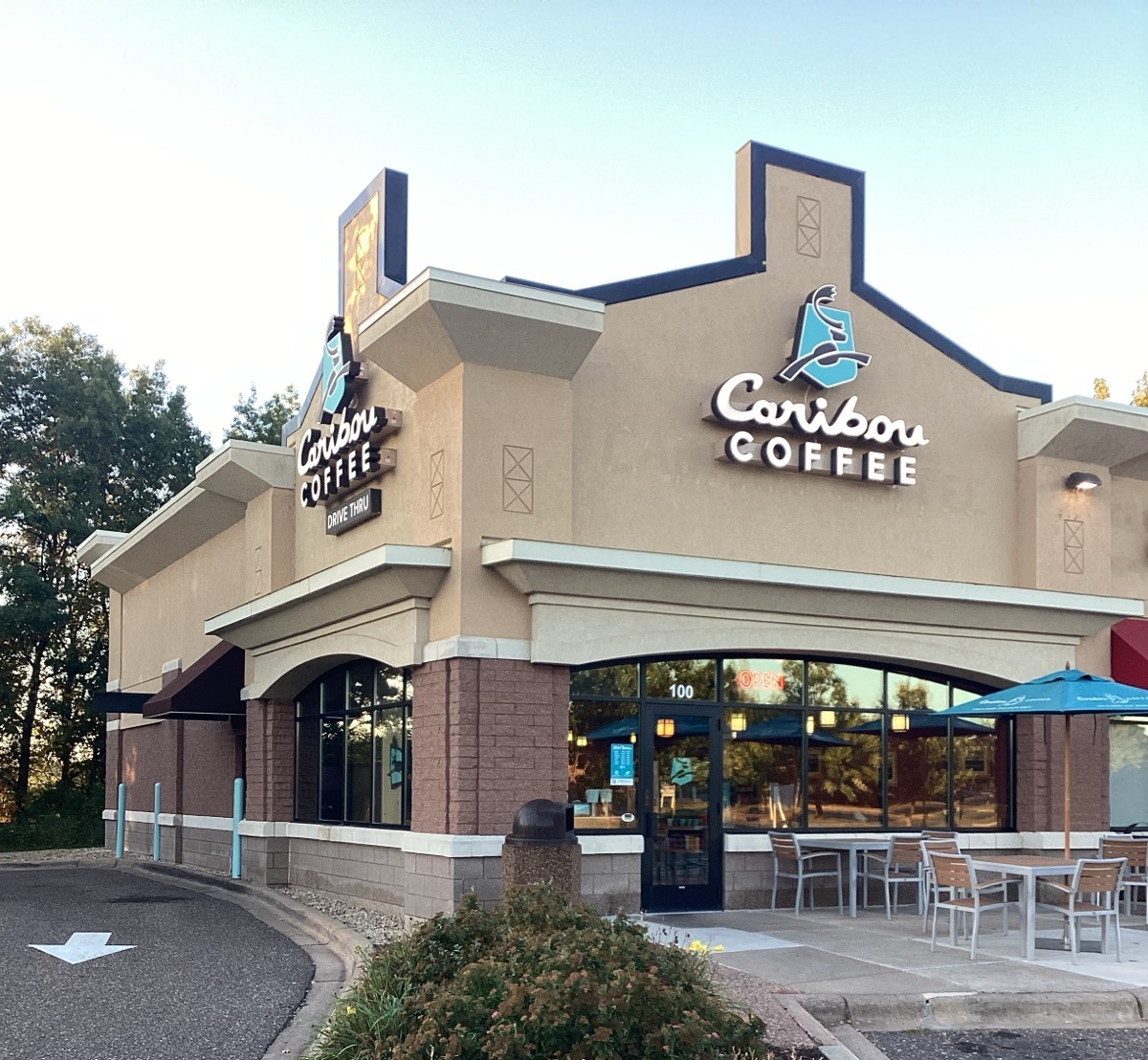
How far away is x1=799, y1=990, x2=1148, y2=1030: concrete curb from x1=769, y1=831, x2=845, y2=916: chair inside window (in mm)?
4901

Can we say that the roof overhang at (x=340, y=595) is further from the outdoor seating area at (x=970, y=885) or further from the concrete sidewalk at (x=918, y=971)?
the outdoor seating area at (x=970, y=885)

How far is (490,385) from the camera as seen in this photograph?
574 inches

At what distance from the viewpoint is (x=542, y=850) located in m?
11.9

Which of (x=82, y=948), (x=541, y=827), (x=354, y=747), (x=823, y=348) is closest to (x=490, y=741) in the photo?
(x=541, y=827)

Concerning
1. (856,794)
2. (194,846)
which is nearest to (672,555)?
(856,794)

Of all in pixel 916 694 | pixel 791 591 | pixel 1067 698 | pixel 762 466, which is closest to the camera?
pixel 1067 698

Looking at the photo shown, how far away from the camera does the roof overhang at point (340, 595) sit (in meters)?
14.3

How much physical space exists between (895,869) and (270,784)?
886 centimetres

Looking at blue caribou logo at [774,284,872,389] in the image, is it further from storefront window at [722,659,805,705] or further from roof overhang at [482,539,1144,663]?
storefront window at [722,659,805,705]

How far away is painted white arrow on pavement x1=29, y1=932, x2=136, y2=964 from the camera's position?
12.9 metres

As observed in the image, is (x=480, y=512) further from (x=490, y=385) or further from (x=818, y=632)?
(x=818, y=632)

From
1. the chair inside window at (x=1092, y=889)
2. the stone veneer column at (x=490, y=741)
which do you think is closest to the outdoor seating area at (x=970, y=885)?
the chair inside window at (x=1092, y=889)

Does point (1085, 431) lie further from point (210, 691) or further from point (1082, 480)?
point (210, 691)

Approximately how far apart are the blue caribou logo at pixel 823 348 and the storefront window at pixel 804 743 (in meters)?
3.42
